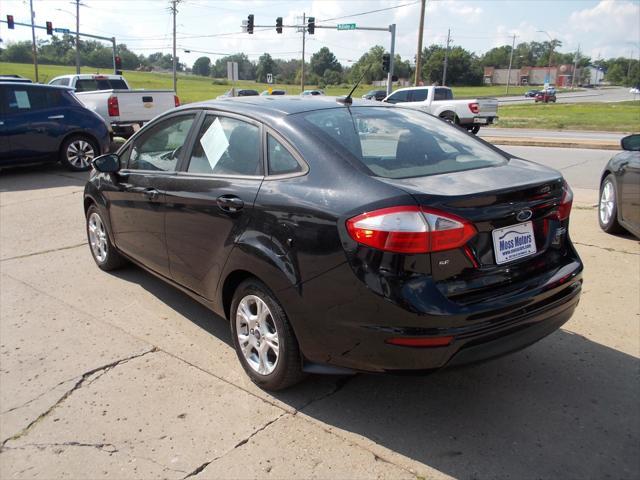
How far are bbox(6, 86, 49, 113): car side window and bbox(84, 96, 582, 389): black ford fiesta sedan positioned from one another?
8343mm

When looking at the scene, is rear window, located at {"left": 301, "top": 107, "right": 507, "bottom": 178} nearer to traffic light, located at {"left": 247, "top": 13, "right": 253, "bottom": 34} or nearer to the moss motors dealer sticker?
the moss motors dealer sticker

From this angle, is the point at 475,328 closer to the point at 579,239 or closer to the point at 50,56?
the point at 579,239

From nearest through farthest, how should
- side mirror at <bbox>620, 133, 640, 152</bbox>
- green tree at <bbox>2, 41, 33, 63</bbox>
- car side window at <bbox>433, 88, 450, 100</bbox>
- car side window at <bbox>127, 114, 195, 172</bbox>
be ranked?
car side window at <bbox>127, 114, 195, 172</bbox> < side mirror at <bbox>620, 133, 640, 152</bbox> < car side window at <bbox>433, 88, 450, 100</bbox> < green tree at <bbox>2, 41, 33, 63</bbox>

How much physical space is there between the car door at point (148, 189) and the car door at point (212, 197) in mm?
162

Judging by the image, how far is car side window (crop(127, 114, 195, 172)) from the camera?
4047 mm

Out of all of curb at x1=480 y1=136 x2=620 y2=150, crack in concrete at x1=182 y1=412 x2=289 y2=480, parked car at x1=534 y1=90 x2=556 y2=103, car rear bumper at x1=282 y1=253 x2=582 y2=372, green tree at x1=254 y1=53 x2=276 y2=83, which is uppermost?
green tree at x1=254 y1=53 x2=276 y2=83

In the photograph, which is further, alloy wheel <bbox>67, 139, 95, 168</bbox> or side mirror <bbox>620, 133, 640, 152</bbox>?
alloy wheel <bbox>67, 139, 95, 168</bbox>

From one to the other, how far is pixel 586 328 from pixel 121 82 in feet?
64.0

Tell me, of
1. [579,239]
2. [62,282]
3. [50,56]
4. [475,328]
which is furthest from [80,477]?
[50,56]

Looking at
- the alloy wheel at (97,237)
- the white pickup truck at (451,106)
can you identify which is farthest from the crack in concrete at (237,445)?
the white pickup truck at (451,106)

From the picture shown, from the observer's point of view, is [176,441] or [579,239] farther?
[579,239]

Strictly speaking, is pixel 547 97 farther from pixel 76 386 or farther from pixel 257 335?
pixel 76 386

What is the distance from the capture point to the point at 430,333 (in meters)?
2.57

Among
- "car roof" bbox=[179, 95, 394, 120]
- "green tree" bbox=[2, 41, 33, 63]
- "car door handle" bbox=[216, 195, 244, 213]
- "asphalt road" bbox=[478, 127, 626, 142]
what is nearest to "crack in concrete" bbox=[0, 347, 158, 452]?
"car door handle" bbox=[216, 195, 244, 213]
